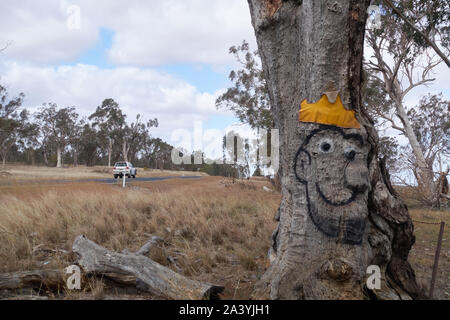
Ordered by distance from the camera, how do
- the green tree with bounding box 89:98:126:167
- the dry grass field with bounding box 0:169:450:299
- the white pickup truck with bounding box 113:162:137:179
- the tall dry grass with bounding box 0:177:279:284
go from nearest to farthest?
the dry grass field with bounding box 0:169:450:299
the tall dry grass with bounding box 0:177:279:284
the white pickup truck with bounding box 113:162:137:179
the green tree with bounding box 89:98:126:167

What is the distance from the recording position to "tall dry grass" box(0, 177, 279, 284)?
3.92 m

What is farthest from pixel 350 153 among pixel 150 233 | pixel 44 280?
pixel 150 233

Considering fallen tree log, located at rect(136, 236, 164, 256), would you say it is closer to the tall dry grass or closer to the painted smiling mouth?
the tall dry grass

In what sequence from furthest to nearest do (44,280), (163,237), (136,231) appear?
(136,231) → (163,237) → (44,280)

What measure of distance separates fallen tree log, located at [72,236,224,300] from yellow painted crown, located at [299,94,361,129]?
6.00 feet

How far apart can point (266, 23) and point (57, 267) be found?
3492 millimetres

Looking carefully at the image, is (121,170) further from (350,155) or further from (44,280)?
(350,155)

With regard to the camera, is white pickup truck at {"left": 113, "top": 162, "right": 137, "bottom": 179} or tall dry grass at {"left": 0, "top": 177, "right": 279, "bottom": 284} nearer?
tall dry grass at {"left": 0, "top": 177, "right": 279, "bottom": 284}

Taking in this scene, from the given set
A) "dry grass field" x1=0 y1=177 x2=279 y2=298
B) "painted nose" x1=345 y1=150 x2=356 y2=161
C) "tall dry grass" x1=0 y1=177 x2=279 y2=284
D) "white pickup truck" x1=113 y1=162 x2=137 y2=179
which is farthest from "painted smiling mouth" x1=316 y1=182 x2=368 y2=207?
"white pickup truck" x1=113 y1=162 x2=137 y2=179

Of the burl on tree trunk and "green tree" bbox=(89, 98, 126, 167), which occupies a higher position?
"green tree" bbox=(89, 98, 126, 167)

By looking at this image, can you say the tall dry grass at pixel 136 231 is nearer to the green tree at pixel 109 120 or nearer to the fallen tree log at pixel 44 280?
the fallen tree log at pixel 44 280

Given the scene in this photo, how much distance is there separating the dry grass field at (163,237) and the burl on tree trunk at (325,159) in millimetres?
860

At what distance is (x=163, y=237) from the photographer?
16.5 feet

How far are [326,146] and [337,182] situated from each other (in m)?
0.32
